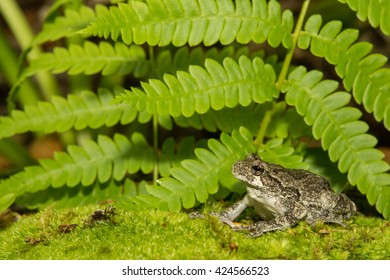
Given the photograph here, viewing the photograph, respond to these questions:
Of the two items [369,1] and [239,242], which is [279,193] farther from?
[369,1]

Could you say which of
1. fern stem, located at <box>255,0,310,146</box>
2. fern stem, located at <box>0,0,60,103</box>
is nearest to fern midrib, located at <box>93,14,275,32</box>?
fern stem, located at <box>255,0,310,146</box>

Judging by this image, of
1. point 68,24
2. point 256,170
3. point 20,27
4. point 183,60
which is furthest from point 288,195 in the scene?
point 20,27

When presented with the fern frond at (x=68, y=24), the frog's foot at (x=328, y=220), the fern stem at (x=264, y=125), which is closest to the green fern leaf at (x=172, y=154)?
the fern stem at (x=264, y=125)

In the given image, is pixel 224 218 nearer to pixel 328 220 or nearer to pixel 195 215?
pixel 195 215

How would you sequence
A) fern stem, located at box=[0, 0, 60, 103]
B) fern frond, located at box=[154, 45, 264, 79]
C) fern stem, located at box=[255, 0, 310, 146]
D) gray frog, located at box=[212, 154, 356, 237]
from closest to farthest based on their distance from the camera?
gray frog, located at box=[212, 154, 356, 237] → fern stem, located at box=[255, 0, 310, 146] → fern frond, located at box=[154, 45, 264, 79] → fern stem, located at box=[0, 0, 60, 103]

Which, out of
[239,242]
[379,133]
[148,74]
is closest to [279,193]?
[239,242]

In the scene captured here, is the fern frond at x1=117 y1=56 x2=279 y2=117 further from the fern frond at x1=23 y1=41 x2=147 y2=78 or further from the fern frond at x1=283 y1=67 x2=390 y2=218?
the fern frond at x1=23 y1=41 x2=147 y2=78
